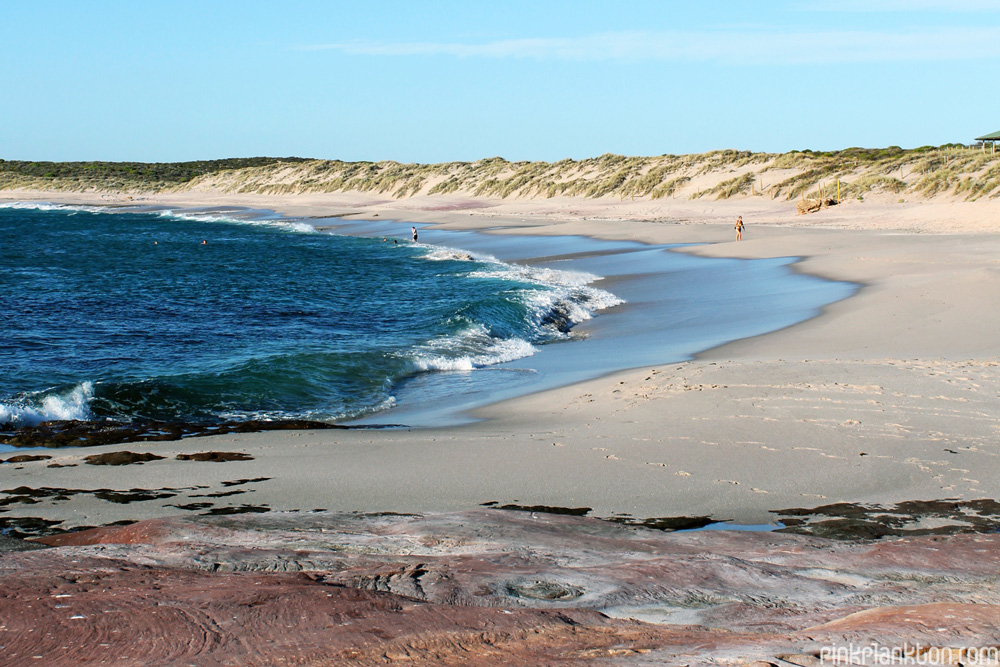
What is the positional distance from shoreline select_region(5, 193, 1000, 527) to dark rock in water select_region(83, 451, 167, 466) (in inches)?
5.4

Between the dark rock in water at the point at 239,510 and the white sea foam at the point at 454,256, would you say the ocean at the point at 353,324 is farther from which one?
the dark rock in water at the point at 239,510

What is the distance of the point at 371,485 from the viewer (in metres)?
6.46

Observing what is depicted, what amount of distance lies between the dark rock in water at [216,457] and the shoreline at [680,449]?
17cm

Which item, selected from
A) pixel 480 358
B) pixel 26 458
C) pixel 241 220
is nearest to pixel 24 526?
pixel 26 458

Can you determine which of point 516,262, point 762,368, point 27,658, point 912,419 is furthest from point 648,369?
point 516,262

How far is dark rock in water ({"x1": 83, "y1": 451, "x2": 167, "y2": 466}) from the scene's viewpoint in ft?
24.1

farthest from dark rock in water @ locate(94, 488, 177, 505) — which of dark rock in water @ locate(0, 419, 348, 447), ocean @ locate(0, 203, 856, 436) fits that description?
ocean @ locate(0, 203, 856, 436)

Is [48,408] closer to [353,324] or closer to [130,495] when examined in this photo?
[130,495]

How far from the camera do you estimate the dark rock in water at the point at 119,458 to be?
7348 mm

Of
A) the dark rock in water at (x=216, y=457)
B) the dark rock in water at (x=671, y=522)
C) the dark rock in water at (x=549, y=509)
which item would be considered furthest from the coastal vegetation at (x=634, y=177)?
the dark rock in water at (x=216, y=457)

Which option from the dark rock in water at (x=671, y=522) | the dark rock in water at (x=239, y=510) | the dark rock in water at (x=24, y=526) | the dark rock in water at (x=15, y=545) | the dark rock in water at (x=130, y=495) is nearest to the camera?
the dark rock in water at (x=15, y=545)

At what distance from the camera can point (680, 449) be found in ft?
23.6

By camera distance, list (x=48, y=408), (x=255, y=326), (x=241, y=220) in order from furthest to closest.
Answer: (x=241, y=220)
(x=255, y=326)
(x=48, y=408)

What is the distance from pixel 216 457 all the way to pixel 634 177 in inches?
2293
